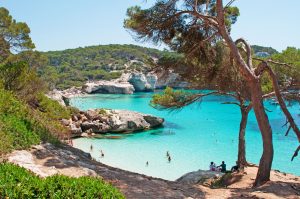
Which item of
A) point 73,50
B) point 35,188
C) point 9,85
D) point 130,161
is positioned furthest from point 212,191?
point 73,50

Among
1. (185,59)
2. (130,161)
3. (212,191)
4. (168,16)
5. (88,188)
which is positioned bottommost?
(130,161)

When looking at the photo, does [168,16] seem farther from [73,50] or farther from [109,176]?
[73,50]

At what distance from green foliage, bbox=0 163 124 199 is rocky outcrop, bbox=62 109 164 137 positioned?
29.7 m

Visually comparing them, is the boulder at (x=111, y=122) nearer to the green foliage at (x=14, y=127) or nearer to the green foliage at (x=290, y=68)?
the green foliage at (x=14, y=127)

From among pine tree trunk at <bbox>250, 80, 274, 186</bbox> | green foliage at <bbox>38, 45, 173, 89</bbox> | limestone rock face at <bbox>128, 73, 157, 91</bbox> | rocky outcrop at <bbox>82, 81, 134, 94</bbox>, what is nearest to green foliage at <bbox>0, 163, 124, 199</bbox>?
pine tree trunk at <bbox>250, 80, 274, 186</bbox>

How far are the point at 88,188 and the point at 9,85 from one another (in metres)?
11.2

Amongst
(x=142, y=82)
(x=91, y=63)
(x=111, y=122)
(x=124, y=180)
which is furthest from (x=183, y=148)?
(x=91, y=63)

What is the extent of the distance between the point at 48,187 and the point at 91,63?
12585 centimetres

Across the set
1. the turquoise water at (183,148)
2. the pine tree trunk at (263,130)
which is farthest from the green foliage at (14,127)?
the turquoise water at (183,148)

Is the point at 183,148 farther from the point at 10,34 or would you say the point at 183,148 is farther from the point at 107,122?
the point at 10,34

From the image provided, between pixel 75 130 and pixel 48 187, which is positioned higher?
pixel 48 187

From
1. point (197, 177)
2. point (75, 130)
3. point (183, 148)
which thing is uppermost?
point (197, 177)

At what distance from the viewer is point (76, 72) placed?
375 feet

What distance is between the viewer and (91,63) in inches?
5034
